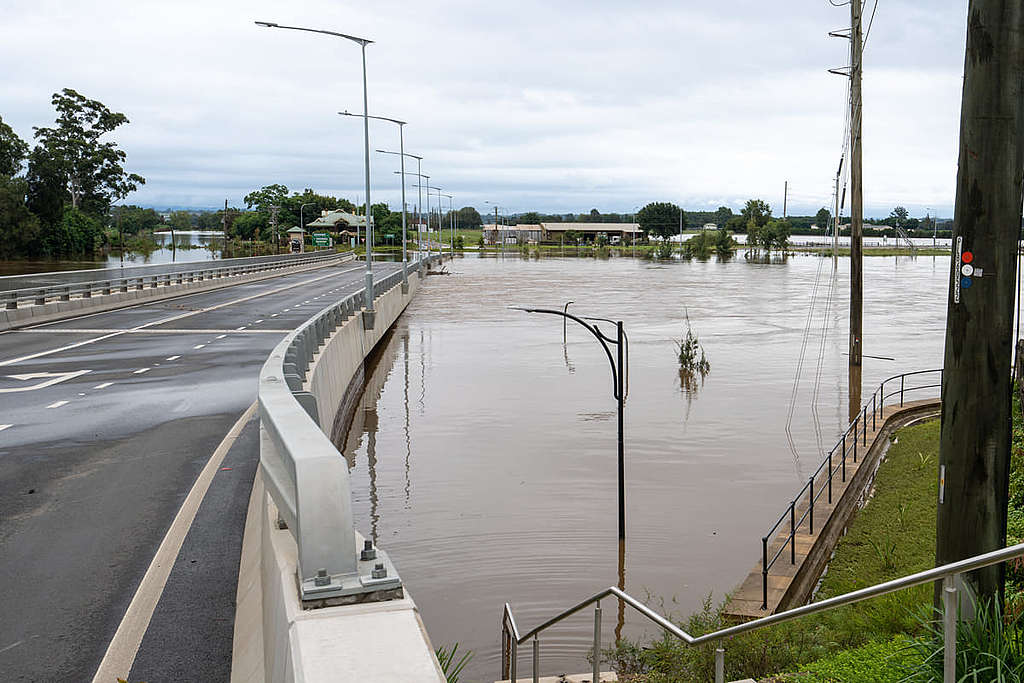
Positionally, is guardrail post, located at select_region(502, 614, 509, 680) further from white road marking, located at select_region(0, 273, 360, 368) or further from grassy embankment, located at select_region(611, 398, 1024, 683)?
white road marking, located at select_region(0, 273, 360, 368)

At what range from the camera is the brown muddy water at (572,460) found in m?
15.2

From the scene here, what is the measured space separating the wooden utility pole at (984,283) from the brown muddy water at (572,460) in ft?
22.6

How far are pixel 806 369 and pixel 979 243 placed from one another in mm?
32732

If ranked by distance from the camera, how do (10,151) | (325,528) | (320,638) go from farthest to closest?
(10,151)
(325,528)
(320,638)

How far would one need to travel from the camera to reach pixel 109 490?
42.0 ft

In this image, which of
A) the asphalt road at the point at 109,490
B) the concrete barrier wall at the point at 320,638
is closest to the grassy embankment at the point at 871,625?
the concrete barrier wall at the point at 320,638

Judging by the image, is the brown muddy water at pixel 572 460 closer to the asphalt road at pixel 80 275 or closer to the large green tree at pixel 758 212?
the asphalt road at pixel 80 275

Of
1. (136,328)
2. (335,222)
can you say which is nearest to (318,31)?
(136,328)

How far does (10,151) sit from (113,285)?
49.0 metres

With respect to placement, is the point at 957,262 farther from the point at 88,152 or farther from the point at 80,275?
the point at 88,152

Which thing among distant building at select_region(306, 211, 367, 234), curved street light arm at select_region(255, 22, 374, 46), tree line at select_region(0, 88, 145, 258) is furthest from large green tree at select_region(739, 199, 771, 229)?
curved street light arm at select_region(255, 22, 374, 46)

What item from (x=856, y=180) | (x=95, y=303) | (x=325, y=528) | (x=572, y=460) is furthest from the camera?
(x=95, y=303)

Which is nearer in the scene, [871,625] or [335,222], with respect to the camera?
[871,625]

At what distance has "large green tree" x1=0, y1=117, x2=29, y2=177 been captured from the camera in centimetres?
8469
